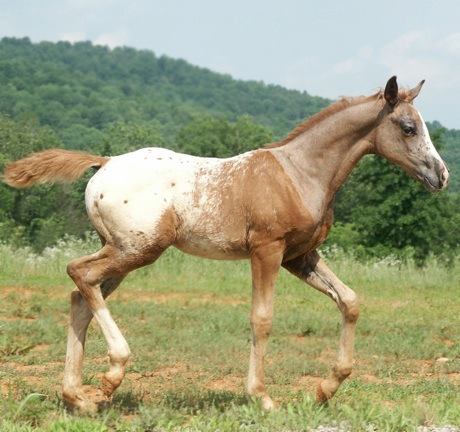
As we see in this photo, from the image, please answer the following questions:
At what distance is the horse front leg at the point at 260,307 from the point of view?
6.03 metres

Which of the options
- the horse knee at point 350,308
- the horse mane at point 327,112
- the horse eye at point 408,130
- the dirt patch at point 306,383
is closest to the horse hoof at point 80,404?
the horse knee at point 350,308

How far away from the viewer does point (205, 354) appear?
929 centimetres

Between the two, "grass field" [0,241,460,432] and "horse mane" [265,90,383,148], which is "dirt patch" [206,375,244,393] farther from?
"horse mane" [265,90,383,148]

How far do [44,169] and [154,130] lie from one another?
63154mm

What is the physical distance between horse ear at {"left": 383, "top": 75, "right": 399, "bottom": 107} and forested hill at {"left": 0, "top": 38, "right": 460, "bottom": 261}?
2.70 m

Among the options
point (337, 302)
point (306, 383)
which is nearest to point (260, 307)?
point (337, 302)

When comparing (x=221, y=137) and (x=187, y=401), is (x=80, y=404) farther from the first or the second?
(x=221, y=137)

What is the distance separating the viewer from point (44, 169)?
21.6 feet

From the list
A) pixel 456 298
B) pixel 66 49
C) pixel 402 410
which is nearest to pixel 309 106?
pixel 66 49

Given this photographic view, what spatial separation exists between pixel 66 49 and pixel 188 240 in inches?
6881

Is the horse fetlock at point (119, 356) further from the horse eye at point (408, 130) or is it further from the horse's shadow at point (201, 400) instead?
the horse eye at point (408, 130)

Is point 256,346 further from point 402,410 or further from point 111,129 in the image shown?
point 111,129

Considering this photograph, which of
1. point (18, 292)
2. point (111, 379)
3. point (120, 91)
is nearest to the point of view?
point (111, 379)

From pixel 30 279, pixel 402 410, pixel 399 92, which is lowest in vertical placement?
pixel 30 279
